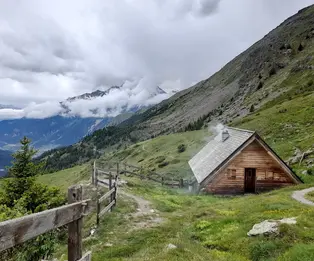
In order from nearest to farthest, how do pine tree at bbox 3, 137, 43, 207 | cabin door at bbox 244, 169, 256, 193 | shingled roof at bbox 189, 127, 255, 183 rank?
pine tree at bbox 3, 137, 43, 207 → shingled roof at bbox 189, 127, 255, 183 → cabin door at bbox 244, 169, 256, 193

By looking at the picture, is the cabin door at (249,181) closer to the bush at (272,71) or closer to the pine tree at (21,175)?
the pine tree at (21,175)

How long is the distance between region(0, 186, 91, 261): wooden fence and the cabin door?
35905 mm

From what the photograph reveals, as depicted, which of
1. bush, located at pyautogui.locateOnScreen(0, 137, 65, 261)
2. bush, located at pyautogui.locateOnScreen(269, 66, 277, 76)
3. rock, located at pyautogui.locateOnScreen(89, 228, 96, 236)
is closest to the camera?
rock, located at pyautogui.locateOnScreen(89, 228, 96, 236)

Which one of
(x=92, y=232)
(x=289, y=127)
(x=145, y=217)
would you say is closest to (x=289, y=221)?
(x=145, y=217)

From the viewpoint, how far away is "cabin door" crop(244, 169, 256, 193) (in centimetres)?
4088

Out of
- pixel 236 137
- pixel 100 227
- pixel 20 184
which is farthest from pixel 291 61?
pixel 100 227

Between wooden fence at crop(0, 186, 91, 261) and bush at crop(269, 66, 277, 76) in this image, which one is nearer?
wooden fence at crop(0, 186, 91, 261)

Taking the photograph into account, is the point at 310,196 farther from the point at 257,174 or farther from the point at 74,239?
the point at 74,239

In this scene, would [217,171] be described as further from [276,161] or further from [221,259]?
[221,259]

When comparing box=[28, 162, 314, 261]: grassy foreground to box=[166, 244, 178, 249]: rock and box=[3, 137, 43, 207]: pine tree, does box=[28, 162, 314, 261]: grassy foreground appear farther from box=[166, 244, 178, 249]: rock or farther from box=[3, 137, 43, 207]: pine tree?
box=[3, 137, 43, 207]: pine tree

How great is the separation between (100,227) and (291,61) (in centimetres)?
13591

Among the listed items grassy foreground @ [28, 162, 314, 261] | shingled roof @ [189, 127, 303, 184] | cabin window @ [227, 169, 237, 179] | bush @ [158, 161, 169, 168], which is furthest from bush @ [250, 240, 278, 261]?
bush @ [158, 161, 169, 168]

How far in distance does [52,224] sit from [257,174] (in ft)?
122

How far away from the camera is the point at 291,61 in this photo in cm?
13850
